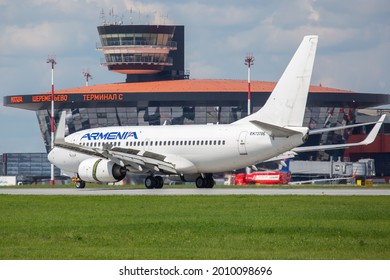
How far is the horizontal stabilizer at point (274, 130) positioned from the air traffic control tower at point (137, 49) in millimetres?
115348


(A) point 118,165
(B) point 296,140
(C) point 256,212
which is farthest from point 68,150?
(C) point 256,212

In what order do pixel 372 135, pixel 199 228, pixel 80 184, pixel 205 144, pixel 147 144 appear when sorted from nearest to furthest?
pixel 199 228, pixel 205 144, pixel 147 144, pixel 80 184, pixel 372 135

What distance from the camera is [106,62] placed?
182125 millimetres

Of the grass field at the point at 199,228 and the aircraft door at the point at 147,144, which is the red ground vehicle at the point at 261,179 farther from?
the grass field at the point at 199,228

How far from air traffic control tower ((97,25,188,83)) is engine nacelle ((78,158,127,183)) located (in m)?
110

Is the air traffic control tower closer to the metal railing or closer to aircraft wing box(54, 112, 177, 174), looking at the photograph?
the metal railing

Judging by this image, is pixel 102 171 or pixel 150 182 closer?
pixel 102 171

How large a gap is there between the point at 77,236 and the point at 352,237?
8.67 m

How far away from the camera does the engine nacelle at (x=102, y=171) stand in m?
69.8

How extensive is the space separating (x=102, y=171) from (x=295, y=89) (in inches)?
527

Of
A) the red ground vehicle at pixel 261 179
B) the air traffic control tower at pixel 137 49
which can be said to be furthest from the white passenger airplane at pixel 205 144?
the air traffic control tower at pixel 137 49

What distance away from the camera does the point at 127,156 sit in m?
70.1

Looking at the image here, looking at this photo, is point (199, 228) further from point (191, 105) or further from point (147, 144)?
point (191, 105)

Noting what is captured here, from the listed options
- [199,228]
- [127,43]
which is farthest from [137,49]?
[199,228]
